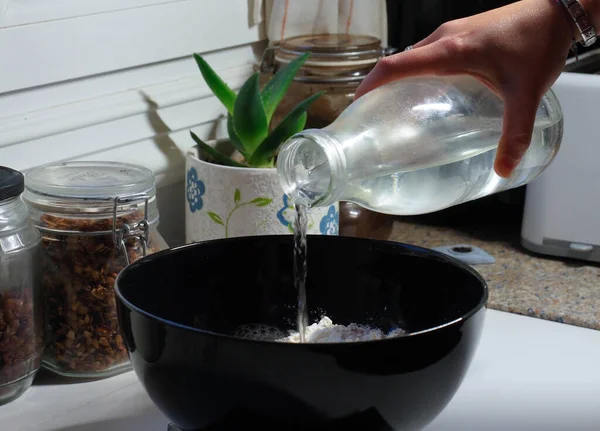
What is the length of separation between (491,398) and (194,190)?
0.41 meters

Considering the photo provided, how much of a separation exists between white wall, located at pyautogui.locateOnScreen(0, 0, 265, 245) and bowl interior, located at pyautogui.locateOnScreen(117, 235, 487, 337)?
273mm

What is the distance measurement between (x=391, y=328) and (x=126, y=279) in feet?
0.82

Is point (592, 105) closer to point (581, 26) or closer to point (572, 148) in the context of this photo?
point (572, 148)

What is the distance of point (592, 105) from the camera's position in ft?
3.75

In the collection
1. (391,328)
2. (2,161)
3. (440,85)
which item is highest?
(440,85)

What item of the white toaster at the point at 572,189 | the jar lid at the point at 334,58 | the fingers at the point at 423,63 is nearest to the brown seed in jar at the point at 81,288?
the fingers at the point at 423,63

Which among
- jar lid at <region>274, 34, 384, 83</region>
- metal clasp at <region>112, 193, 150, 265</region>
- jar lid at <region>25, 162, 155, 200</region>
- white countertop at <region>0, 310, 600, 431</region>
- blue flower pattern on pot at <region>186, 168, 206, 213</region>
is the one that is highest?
jar lid at <region>274, 34, 384, 83</region>

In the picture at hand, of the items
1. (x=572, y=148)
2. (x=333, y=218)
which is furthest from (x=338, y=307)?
(x=572, y=148)

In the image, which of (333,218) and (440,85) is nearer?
(440,85)

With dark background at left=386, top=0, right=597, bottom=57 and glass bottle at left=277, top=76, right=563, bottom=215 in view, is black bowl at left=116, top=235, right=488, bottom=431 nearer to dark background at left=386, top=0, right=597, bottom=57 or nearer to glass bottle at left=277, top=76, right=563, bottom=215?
glass bottle at left=277, top=76, right=563, bottom=215

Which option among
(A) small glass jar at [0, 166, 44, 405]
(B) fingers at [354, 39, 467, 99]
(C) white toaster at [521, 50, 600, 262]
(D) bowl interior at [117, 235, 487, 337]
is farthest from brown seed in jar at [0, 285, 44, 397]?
(C) white toaster at [521, 50, 600, 262]

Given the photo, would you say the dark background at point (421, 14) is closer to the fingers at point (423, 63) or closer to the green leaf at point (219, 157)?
the green leaf at point (219, 157)

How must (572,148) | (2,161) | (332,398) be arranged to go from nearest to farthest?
(332,398)
(2,161)
(572,148)

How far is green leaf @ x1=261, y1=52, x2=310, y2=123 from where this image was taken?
3.52 ft
